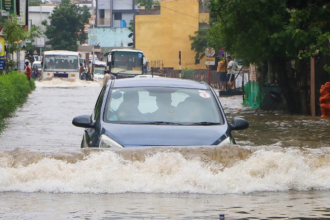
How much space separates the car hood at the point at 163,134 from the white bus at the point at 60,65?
170 feet

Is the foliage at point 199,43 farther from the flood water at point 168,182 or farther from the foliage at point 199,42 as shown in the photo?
the flood water at point 168,182

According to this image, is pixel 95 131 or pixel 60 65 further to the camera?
pixel 60 65

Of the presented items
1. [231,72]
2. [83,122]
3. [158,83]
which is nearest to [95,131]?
[83,122]

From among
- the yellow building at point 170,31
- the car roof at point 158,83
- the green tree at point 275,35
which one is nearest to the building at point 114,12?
the yellow building at point 170,31

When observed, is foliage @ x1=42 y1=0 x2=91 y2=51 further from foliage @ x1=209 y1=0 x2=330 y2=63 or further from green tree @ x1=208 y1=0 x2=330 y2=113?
foliage @ x1=209 y1=0 x2=330 y2=63

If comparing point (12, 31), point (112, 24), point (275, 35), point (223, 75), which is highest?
point (112, 24)

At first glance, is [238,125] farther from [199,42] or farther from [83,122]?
[199,42]

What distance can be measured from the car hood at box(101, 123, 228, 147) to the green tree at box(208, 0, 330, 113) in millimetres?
Result: 9088

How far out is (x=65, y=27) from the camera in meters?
94.3

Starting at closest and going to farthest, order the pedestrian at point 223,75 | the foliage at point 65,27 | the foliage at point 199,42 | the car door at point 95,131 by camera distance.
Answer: the car door at point 95,131 → the pedestrian at point 223,75 → the foliage at point 199,42 → the foliage at point 65,27

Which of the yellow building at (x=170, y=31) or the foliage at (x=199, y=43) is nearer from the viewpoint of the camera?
the foliage at (x=199, y=43)

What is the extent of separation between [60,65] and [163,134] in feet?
176

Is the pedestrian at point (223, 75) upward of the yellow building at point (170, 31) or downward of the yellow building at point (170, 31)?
downward

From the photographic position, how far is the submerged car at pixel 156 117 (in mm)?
8758
